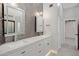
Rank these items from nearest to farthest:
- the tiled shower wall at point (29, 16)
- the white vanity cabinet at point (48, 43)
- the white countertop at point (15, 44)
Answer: the white countertop at point (15, 44) < the tiled shower wall at point (29, 16) < the white vanity cabinet at point (48, 43)

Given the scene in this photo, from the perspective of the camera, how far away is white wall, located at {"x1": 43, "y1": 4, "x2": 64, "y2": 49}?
91.1 inches

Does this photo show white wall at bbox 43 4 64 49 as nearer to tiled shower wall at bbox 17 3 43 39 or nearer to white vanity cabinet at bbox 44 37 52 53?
white vanity cabinet at bbox 44 37 52 53

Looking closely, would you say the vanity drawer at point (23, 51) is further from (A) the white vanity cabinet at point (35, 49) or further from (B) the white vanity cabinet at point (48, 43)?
(B) the white vanity cabinet at point (48, 43)

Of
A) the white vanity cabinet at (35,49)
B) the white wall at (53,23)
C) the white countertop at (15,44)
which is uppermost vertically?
the white wall at (53,23)

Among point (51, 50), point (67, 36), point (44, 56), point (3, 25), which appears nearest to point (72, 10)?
point (67, 36)

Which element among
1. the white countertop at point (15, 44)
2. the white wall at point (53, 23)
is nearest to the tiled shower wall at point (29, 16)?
the white countertop at point (15, 44)

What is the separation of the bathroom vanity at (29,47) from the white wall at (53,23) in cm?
12

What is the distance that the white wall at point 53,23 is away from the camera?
231 centimetres

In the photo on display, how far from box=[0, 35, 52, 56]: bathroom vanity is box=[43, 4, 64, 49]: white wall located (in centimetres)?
12

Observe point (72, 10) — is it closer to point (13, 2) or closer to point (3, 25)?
point (13, 2)

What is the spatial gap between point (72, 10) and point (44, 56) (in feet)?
3.58

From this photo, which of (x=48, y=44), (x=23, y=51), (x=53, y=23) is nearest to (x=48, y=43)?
(x=48, y=44)

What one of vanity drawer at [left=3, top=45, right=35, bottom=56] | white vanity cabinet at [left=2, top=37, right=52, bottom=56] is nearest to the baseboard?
white vanity cabinet at [left=2, top=37, right=52, bottom=56]

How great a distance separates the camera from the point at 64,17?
7.32 feet
